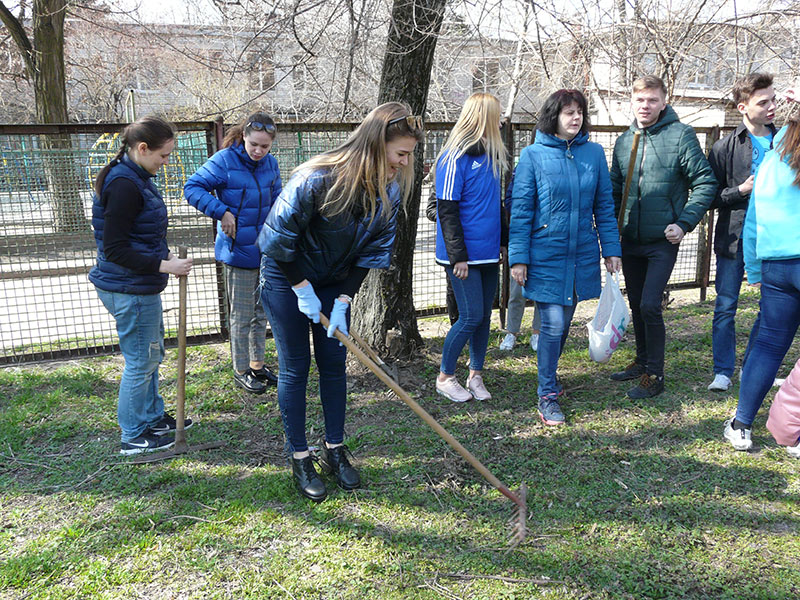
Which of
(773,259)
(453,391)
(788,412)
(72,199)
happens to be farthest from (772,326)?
(72,199)

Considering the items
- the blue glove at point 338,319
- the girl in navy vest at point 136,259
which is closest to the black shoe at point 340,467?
the blue glove at point 338,319

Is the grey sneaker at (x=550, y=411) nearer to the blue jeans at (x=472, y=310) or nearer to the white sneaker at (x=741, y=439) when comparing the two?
the blue jeans at (x=472, y=310)

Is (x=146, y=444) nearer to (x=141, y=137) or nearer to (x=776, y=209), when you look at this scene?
(x=141, y=137)

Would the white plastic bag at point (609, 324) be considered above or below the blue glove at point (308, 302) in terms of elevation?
below

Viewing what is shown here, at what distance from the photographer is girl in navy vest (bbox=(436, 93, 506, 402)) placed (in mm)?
3748

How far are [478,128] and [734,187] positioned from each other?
171cm

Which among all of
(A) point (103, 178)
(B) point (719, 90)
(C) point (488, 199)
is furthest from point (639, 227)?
(B) point (719, 90)

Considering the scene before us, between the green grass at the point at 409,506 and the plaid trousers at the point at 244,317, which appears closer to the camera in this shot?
the green grass at the point at 409,506

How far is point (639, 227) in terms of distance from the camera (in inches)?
157

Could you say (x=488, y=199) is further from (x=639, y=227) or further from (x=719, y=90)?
(x=719, y=90)

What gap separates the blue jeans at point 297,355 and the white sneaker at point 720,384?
2.63 metres

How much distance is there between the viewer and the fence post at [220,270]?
496 centimetres

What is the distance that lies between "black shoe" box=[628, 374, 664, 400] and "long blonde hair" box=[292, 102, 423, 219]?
242 cm

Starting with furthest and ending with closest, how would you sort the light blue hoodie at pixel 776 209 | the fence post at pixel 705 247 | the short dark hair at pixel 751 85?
the fence post at pixel 705 247, the short dark hair at pixel 751 85, the light blue hoodie at pixel 776 209
